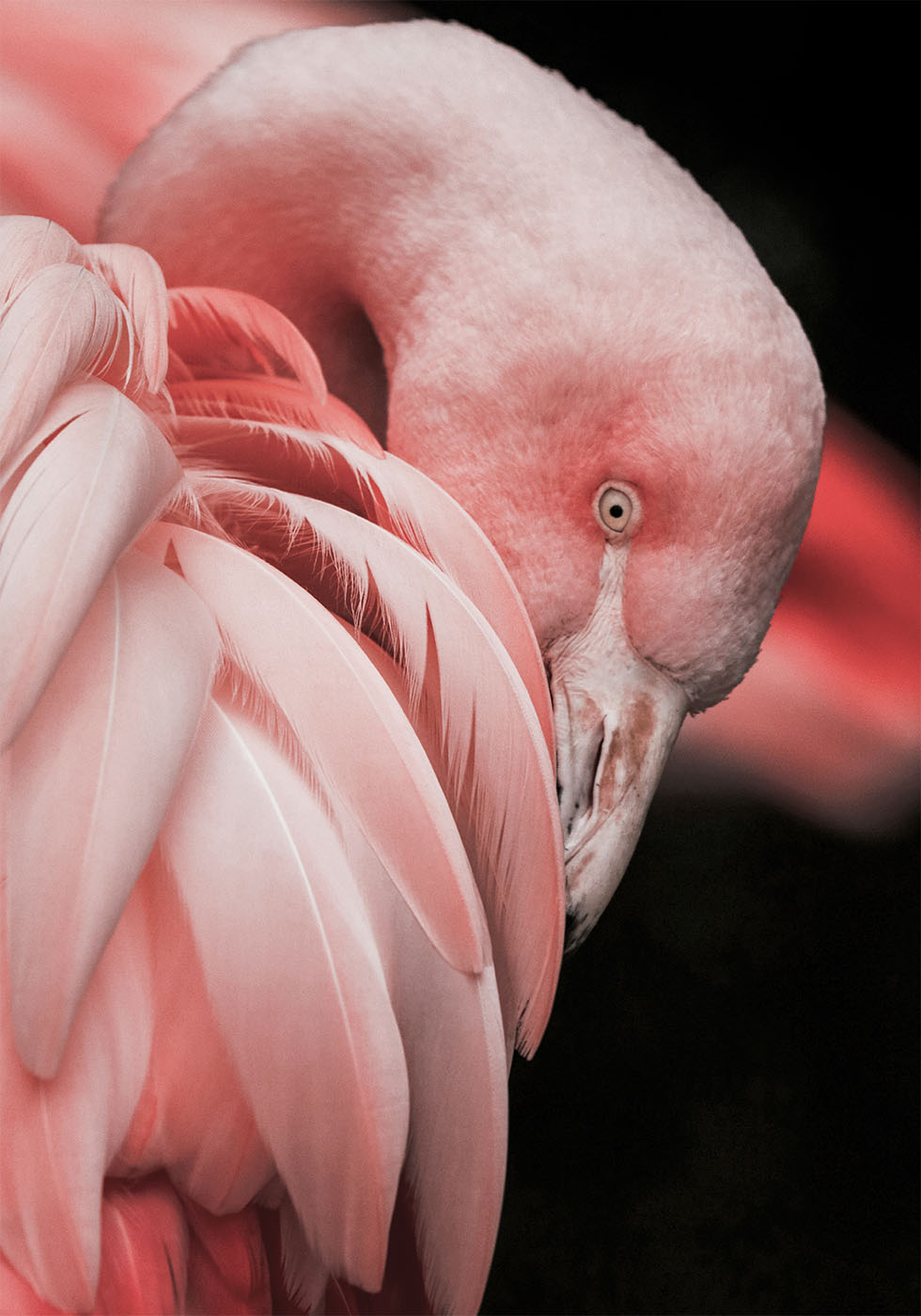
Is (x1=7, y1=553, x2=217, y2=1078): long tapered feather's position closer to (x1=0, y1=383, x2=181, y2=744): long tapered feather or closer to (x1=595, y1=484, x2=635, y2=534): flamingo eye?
(x1=0, y1=383, x2=181, y2=744): long tapered feather

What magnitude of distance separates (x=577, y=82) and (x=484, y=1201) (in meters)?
0.73

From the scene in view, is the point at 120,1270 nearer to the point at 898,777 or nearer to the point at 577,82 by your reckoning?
the point at 898,777

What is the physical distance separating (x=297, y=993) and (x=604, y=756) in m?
0.27

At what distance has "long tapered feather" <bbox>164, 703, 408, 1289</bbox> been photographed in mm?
524

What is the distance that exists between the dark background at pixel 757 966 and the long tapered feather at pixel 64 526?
424mm

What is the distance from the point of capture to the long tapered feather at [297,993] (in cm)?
52

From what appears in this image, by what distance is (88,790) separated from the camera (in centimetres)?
51

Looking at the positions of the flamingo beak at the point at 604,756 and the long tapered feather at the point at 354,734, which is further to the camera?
the flamingo beak at the point at 604,756

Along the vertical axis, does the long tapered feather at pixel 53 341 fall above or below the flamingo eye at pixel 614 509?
above

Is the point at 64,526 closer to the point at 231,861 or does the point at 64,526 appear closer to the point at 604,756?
the point at 231,861

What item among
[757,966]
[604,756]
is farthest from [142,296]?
[757,966]

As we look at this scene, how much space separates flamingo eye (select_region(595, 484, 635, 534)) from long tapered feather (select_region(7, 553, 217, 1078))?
0.30m

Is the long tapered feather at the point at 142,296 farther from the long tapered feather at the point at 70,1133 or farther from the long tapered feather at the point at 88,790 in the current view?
the long tapered feather at the point at 70,1133

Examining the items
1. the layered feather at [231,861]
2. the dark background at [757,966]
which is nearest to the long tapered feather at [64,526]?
the layered feather at [231,861]
